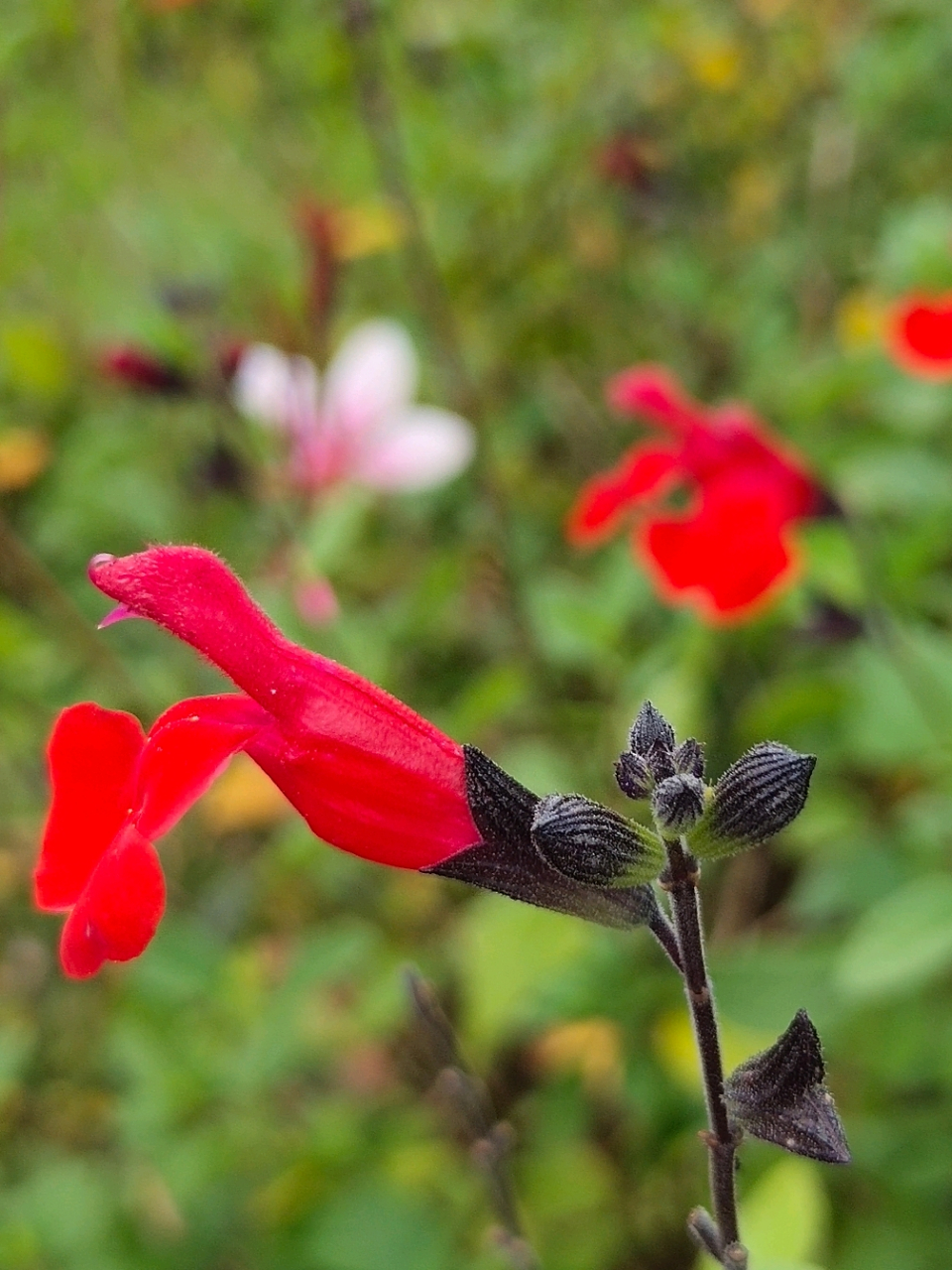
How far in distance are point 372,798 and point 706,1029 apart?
0.22 m

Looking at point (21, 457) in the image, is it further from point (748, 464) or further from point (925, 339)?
point (925, 339)

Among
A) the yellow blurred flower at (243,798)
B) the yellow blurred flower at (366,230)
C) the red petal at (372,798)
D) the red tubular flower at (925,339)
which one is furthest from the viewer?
the yellow blurred flower at (366,230)

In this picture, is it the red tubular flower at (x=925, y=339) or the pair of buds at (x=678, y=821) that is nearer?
the pair of buds at (x=678, y=821)

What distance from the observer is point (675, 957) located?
66cm

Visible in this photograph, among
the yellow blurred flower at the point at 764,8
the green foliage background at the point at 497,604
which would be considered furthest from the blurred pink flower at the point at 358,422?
the yellow blurred flower at the point at 764,8

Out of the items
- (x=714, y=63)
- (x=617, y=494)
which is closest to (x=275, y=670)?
(x=617, y=494)

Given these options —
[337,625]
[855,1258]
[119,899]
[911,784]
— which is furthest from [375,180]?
[119,899]

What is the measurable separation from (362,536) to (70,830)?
212 cm

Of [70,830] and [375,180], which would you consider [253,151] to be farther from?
[70,830]

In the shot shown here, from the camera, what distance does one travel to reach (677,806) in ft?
1.98

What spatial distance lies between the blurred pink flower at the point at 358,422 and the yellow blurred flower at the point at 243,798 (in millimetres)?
490

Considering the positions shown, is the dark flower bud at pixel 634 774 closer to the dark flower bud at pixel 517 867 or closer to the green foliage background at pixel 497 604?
the dark flower bud at pixel 517 867

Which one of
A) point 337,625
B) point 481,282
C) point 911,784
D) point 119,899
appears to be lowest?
point 119,899

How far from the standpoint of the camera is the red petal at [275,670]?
0.72 metres
